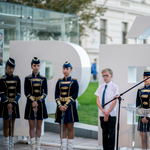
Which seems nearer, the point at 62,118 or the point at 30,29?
the point at 62,118

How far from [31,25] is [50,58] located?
2.20 meters

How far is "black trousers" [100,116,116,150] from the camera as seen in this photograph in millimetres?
5500

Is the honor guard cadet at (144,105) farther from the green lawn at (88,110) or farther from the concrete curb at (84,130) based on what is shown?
the green lawn at (88,110)

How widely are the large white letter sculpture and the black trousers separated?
1.21 metres

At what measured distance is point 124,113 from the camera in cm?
602

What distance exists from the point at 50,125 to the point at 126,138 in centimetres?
250

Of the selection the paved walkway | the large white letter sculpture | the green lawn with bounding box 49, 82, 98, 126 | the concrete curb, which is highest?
the large white letter sculpture

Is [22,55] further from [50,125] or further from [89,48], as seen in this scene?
[89,48]

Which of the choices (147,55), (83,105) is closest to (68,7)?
(83,105)

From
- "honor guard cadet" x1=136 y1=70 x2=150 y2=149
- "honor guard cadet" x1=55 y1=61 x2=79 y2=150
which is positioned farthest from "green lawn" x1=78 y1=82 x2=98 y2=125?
"honor guard cadet" x1=136 y1=70 x2=150 y2=149

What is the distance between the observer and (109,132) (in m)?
5.51

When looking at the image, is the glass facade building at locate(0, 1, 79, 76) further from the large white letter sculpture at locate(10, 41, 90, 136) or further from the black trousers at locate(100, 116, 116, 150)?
the black trousers at locate(100, 116, 116, 150)

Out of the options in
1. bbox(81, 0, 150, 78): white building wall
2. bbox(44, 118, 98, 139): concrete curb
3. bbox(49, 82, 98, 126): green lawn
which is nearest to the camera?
bbox(44, 118, 98, 139): concrete curb

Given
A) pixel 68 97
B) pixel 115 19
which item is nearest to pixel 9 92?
pixel 68 97
